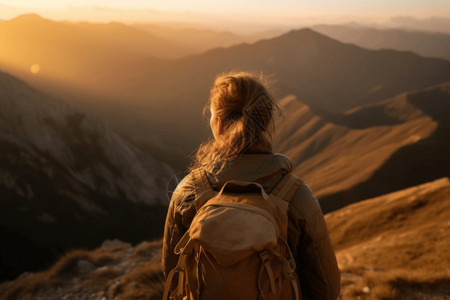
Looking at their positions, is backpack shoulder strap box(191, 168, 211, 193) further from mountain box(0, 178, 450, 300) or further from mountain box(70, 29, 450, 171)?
mountain box(70, 29, 450, 171)

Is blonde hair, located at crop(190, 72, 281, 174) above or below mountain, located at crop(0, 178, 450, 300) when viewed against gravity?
above

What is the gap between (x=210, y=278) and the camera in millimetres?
2068

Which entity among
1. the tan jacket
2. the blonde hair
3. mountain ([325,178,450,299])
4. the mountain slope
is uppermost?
the blonde hair

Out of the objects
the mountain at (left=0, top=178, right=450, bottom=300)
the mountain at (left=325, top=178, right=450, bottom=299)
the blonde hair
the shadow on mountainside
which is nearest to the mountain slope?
the shadow on mountainside

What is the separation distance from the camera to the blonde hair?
2.48 m

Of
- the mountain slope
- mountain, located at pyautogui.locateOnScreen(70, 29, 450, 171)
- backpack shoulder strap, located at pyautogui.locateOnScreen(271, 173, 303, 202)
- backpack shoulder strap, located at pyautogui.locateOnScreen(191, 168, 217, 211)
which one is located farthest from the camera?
the mountain slope

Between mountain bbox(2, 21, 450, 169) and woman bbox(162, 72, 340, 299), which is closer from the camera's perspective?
woman bbox(162, 72, 340, 299)

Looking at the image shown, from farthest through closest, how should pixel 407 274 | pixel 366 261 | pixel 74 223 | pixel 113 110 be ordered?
pixel 113 110, pixel 74 223, pixel 366 261, pixel 407 274

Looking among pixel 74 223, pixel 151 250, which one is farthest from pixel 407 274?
pixel 74 223

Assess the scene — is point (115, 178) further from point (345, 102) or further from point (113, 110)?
point (345, 102)

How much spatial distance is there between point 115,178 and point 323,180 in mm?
37490

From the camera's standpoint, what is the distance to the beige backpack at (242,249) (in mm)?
1985

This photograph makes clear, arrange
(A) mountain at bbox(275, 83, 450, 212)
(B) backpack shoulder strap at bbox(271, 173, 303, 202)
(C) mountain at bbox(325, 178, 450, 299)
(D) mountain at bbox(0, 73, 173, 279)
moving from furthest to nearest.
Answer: (A) mountain at bbox(275, 83, 450, 212)
(D) mountain at bbox(0, 73, 173, 279)
(C) mountain at bbox(325, 178, 450, 299)
(B) backpack shoulder strap at bbox(271, 173, 303, 202)

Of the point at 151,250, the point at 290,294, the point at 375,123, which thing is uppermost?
the point at 290,294
